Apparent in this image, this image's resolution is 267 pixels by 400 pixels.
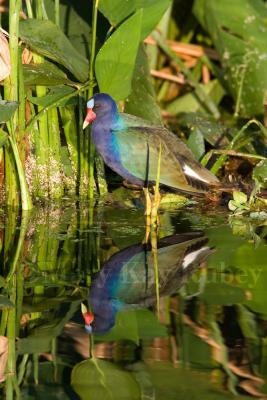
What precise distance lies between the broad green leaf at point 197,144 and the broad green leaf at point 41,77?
902 mm

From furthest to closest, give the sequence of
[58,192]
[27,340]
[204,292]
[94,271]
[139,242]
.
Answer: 1. [58,192]
2. [139,242]
3. [94,271]
4. [204,292]
5. [27,340]

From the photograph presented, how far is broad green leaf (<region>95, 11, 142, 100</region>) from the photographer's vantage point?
4.46 metres

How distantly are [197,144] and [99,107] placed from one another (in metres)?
0.82

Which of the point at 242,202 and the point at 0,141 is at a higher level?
the point at 0,141

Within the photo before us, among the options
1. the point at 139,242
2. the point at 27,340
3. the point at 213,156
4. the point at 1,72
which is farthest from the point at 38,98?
the point at 27,340

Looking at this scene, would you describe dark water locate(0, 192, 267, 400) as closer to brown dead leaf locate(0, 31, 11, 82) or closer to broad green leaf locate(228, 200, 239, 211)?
broad green leaf locate(228, 200, 239, 211)

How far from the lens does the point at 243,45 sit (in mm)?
6016

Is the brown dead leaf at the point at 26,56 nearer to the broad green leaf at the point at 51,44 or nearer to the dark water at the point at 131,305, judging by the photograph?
the broad green leaf at the point at 51,44

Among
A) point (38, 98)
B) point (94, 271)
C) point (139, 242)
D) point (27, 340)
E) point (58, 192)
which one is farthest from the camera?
point (58, 192)

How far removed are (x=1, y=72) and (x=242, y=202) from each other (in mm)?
1239

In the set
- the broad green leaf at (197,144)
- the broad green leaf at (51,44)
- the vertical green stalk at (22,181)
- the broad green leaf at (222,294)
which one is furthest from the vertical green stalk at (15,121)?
the broad green leaf at (222,294)

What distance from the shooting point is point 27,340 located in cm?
296

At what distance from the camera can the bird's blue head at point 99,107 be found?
4547 millimetres

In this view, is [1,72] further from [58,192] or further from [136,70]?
[136,70]
